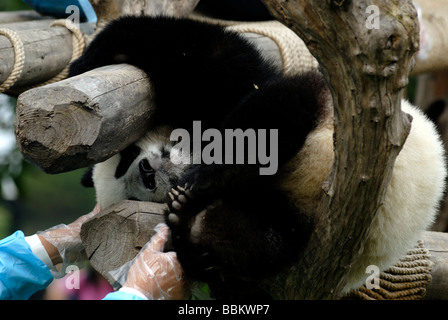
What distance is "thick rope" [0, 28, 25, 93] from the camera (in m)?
2.18

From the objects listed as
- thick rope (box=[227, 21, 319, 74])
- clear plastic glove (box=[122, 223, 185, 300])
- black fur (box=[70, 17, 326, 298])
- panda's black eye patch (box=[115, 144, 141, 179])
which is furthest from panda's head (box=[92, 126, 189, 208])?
thick rope (box=[227, 21, 319, 74])

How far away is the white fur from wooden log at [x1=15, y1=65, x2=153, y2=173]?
23.0 inches

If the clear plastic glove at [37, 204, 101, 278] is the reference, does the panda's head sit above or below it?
above

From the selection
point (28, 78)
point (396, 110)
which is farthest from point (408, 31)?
point (28, 78)

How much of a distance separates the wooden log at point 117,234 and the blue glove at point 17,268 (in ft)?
1.22

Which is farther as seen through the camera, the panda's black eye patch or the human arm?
the panda's black eye patch

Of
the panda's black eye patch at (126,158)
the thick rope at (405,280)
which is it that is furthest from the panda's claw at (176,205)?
the thick rope at (405,280)

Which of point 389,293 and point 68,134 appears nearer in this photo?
point 68,134

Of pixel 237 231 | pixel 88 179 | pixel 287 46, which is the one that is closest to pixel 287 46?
pixel 287 46

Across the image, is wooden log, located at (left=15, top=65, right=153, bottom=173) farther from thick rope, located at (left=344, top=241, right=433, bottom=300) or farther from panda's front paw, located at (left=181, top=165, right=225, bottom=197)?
thick rope, located at (left=344, top=241, right=433, bottom=300)

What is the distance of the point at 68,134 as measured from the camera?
152cm

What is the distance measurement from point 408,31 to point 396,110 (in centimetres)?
18

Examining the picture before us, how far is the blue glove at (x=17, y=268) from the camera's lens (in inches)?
80.2
